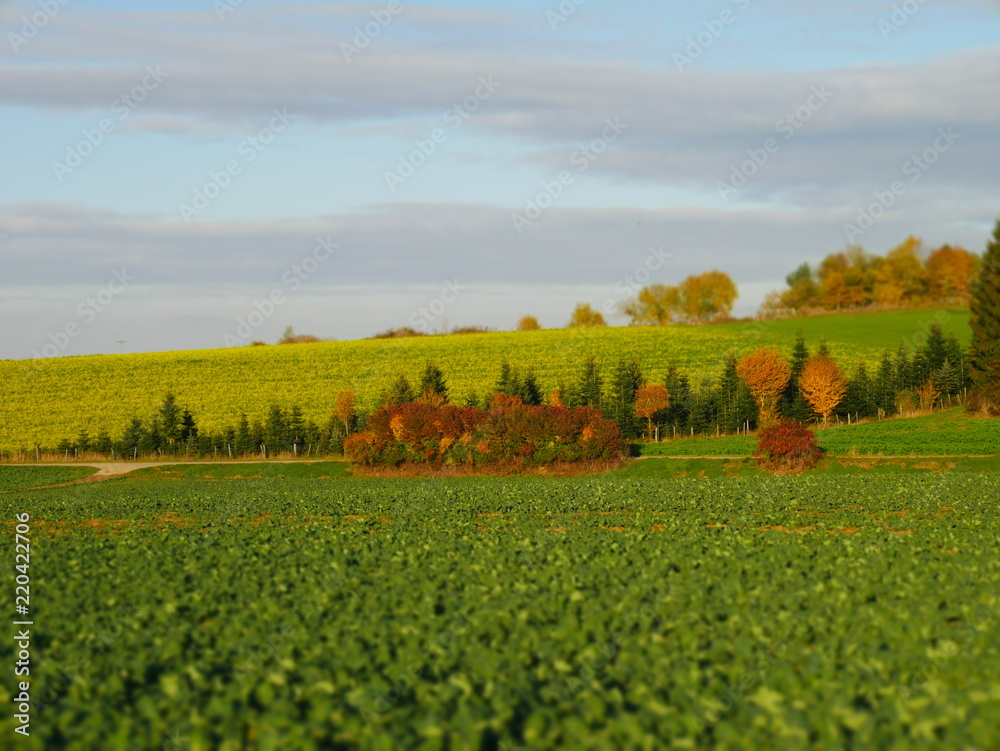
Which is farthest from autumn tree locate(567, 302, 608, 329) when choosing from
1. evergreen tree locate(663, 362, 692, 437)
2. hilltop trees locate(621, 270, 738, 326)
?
evergreen tree locate(663, 362, 692, 437)

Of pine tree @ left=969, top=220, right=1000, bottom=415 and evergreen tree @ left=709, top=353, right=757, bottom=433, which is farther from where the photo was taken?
evergreen tree @ left=709, top=353, right=757, bottom=433

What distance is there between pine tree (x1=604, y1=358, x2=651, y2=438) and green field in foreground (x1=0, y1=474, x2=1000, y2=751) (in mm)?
46475

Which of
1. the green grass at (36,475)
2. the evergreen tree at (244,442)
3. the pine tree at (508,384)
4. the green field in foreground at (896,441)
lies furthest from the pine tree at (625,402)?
the green grass at (36,475)

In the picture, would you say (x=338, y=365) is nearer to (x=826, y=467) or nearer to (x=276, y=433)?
(x=276, y=433)

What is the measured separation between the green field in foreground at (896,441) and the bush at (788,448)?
16.4 ft

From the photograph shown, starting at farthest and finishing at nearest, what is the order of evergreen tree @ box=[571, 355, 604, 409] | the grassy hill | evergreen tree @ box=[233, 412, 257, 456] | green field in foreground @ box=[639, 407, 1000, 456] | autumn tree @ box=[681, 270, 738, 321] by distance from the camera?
autumn tree @ box=[681, 270, 738, 321] < the grassy hill < evergreen tree @ box=[571, 355, 604, 409] < evergreen tree @ box=[233, 412, 257, 456] < green field in foreground @ box=[639, 407, 1000, 456]

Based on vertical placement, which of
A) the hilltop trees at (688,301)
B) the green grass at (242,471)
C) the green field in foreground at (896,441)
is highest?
the hilltop trees at (688,301)

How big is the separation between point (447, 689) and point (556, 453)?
45.9m

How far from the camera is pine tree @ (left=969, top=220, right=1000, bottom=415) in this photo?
65562 millimetres

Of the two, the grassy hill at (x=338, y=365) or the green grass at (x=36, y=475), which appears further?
the grassy hill at (x=338, y=365)

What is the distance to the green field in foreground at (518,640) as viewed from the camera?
29.4ft

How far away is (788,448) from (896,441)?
1001cm

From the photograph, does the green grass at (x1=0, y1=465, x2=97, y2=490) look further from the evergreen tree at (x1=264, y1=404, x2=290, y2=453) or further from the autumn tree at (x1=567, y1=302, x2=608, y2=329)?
the autumn tree at (x1=567, y1=302, x2=608, y2=329)

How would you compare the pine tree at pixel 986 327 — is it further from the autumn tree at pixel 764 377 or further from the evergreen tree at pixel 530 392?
the evergreen tree at pixel 530 392
